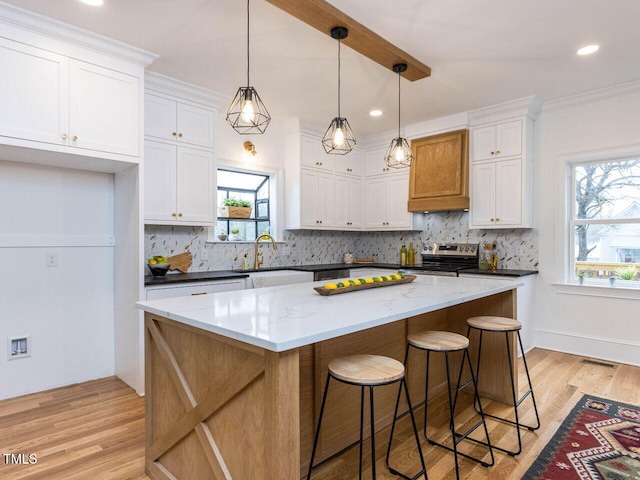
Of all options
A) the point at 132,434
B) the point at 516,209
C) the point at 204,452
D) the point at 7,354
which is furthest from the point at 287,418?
the point at 516,209

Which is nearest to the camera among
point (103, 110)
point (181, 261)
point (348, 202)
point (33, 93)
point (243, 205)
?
point (33, 93)

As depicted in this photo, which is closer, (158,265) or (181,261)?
(158,265)

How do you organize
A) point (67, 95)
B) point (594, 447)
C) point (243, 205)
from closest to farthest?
1. point (594, 447)
2. point (67, 95)
3. point (243, 205)

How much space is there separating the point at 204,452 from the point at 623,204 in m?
4.36

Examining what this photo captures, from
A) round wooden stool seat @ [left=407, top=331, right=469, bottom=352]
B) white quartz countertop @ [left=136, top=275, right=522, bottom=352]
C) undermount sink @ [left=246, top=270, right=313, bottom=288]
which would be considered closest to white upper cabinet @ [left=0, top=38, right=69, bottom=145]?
white quartz countertop @ [left=136, top=275, right=522, bottom=352]

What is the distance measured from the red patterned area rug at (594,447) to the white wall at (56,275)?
11.1 feet

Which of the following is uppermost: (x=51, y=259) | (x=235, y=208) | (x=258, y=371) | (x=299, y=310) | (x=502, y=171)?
(x=502, y=171)

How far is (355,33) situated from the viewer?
8.54 feet

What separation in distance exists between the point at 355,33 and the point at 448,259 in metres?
3.08

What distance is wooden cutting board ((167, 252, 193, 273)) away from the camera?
3.85 metres

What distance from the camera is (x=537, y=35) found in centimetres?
275

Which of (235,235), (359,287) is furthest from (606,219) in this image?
(235,235)

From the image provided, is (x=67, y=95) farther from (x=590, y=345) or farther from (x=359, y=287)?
(x=590, y=345)

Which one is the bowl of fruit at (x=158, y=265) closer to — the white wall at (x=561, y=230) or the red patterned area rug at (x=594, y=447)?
the red patterned area rug at (x=594, y=447)
